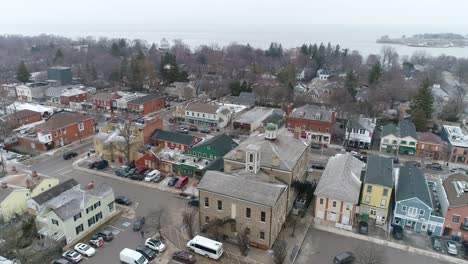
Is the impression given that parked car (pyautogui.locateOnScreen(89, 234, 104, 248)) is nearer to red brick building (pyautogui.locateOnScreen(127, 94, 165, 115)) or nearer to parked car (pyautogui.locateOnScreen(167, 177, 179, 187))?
parked car (pyautogui.locateOnScreen(167, 177, 179, 187))

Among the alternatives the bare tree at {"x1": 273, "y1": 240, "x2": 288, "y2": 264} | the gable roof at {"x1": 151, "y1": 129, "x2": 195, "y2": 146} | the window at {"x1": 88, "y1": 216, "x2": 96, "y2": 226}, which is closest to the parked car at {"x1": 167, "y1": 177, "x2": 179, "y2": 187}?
the gable roof at {"x1": 151, "y1": 129, "x2": 195, "y2": 146}

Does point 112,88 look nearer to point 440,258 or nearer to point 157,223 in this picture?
point 157,223

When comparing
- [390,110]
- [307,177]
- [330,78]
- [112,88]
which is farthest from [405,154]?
A: [112,88]

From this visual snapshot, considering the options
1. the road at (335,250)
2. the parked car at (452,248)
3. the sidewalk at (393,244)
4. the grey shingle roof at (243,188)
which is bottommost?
the road at (335,250)

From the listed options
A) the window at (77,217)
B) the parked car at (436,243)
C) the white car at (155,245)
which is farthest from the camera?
the parked car at (436,243)

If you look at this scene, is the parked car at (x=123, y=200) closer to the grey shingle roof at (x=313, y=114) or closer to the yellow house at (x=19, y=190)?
the yellow house at (x=19, y=190)

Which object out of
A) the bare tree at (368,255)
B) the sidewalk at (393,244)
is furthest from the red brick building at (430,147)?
the bare tree at (368,255)

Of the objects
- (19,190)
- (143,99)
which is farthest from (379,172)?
(143,99)
